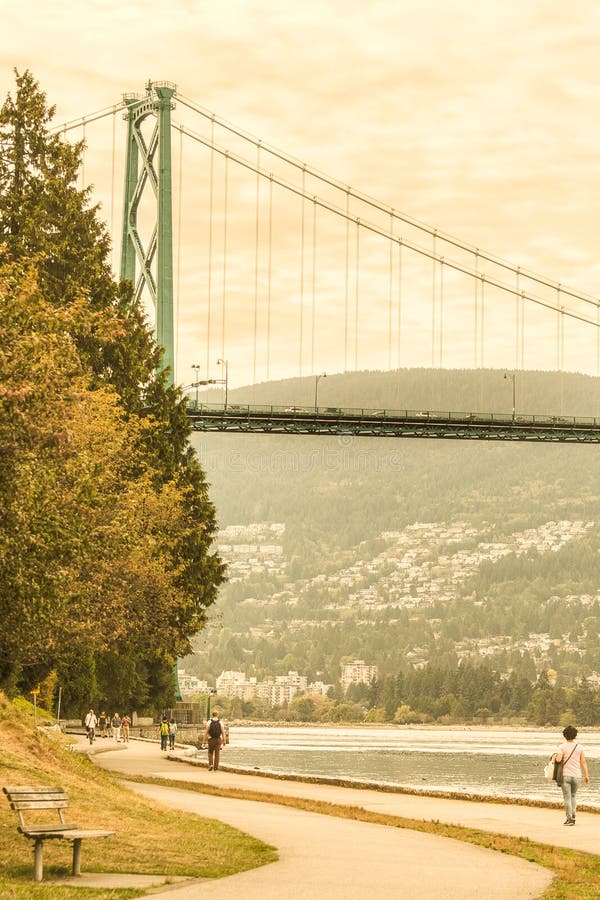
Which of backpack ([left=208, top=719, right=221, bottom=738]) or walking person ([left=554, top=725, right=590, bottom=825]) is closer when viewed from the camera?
walking person ([left=554, top=725, right=590, bottom=825])

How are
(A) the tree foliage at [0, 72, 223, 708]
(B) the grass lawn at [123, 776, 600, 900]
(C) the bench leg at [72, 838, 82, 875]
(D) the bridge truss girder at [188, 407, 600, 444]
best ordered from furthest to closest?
1. (D) the bridge truss girder at [188, 407, 600, 444]
2. (A) the tree foliage at [0, 72, 223, 708]
3. (B) the grass lawn at [123, 776, 600, 900]
4. (C) the bench leg at [72, 838, 82, 875]

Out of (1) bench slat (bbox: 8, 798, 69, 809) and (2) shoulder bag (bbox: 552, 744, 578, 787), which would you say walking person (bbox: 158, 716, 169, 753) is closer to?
(2) shoulder bag (bbox: 552, 744, 578, 787)

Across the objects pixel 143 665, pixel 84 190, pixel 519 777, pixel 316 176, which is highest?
pixel 316 176

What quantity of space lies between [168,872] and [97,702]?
2032 inches

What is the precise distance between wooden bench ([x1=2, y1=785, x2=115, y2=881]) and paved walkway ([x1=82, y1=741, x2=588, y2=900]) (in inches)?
53.8

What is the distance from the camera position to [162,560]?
3597 centimetres

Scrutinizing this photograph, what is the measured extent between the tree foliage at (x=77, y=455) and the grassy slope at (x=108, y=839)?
7.27 ft

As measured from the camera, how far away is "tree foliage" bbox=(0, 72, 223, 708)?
16609 millimetres

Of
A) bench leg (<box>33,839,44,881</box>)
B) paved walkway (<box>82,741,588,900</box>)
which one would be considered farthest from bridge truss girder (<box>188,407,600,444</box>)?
bench leg (<box>33,839,44,881</box>)

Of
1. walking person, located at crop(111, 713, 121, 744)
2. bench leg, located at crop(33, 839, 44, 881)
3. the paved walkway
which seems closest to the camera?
the paved walkway

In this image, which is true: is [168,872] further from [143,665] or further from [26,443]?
[143,665]

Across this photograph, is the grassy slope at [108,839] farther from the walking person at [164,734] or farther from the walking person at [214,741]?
the walking person at [164,734]

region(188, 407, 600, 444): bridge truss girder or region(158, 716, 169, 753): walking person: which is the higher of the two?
region(188, 407, 600, 444): bridge truss girder

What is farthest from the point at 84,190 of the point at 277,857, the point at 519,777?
the point at 519,777
